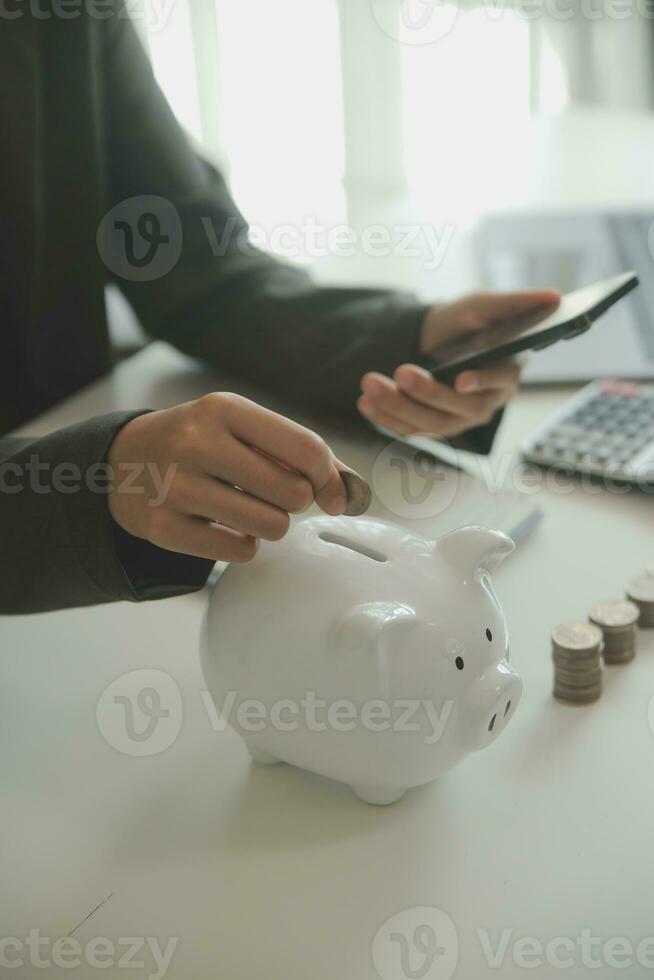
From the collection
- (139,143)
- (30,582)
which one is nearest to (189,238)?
(139,143)

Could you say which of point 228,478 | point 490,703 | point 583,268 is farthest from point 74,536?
point 583,268

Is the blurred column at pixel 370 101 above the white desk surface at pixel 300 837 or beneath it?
above

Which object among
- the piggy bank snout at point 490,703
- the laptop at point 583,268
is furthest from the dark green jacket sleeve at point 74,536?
the laptop at point 583,268

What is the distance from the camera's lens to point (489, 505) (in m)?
0.68

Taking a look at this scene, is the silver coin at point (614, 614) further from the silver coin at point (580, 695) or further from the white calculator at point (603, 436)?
the white calculator at point (603, 436)

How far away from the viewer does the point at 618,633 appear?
54 cm

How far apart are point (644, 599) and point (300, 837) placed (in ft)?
0.78

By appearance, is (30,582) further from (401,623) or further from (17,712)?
(401,623)

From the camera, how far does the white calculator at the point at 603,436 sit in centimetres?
69

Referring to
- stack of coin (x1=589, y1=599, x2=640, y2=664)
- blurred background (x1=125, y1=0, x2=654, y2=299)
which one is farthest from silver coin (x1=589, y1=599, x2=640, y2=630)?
blurred background (x1=125, y1=0, x2=654, y2=299)

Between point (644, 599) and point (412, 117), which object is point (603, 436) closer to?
point (644, 599)

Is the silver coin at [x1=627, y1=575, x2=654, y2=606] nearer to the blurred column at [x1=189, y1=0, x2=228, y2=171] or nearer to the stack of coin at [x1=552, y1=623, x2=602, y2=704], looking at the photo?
the stack of coin at [x1=552, y1=623, x2=602, y2=704]

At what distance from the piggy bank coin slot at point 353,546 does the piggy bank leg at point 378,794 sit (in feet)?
0.33

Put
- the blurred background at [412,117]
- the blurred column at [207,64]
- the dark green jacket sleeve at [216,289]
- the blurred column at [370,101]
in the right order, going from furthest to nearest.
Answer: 1. the blurred column at [370,101]
2. the blurred column at [207,64]
3. the blurred background at [412,117]
4. the dark green jacket sleeve at [216,289]
